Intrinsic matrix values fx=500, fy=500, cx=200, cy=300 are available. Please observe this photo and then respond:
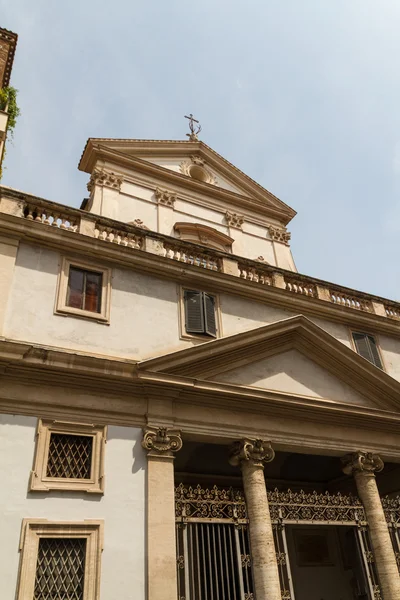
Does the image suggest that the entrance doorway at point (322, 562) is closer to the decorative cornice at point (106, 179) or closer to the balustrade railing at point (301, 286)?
the balustrade railing at point (301, 286)

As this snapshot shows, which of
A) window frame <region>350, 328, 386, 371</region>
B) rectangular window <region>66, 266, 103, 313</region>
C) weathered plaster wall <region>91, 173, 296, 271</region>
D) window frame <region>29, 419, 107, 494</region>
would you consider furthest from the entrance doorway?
weathered plaster wall <region>91, 173, 296, 271</region>

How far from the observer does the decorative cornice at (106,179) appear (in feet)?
54.0

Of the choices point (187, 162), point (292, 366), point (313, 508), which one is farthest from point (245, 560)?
point (187, 162)

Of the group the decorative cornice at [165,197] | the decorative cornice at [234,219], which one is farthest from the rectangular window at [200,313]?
the decorative cornice at [234,219]

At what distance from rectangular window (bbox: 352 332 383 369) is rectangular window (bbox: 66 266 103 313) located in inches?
285

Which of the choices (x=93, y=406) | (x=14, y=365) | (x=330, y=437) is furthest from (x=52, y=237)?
(x=330, y=437)

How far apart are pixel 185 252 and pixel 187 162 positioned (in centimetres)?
850

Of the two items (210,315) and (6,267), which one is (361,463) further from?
(6,267)

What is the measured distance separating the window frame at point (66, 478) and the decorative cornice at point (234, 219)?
11.4 m

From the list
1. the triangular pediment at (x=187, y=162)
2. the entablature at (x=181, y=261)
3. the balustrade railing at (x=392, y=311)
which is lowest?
the entablature at (x=181, y=261)

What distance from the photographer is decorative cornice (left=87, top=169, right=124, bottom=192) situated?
16.5m

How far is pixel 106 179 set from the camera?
16.6 m

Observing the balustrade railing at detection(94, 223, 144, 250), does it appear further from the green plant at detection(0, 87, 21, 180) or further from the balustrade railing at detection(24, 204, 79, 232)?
the green plant at detection(0, 87, 21, 180)

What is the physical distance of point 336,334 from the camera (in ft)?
44.1
